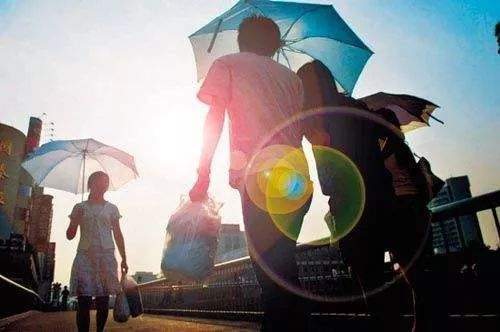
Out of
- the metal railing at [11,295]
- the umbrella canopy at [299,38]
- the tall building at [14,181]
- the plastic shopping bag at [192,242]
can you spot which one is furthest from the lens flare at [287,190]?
the tall building at [14,181]

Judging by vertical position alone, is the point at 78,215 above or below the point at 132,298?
above

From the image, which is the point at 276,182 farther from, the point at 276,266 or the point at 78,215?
the point at 78,215

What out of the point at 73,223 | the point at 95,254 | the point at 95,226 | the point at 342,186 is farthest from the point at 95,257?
the point at 342,186

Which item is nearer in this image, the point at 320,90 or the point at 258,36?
the point at 258,36

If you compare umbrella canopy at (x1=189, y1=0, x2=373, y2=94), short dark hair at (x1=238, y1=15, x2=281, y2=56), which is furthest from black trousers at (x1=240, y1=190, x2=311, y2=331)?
umbrella canopy at (x1=189, y1=0, x2=373, y2=94)

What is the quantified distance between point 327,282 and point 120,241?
9.13 feet

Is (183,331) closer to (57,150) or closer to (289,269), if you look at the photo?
(57,150)

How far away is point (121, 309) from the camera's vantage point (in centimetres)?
423

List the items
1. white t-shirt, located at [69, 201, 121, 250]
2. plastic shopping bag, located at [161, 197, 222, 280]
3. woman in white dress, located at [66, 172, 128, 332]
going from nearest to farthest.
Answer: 1. plastic shopping bag, located at [161, 197, 222, 280]
2. woman in white dress, located at [66, 172, 128, 332]
3. white t-shirt, located at [69, 201, 121, 250]

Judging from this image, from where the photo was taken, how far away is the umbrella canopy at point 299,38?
4.11 meters

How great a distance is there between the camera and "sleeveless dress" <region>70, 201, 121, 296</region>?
398 centimetres

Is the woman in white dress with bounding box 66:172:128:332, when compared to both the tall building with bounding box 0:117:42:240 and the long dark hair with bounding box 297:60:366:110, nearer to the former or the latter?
the long dark hair with bounding box 297:60:366:110

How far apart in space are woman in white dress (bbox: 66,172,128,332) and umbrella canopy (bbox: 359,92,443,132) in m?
3.02

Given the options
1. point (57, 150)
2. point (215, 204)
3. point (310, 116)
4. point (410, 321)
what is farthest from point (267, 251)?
point (57, 150)
